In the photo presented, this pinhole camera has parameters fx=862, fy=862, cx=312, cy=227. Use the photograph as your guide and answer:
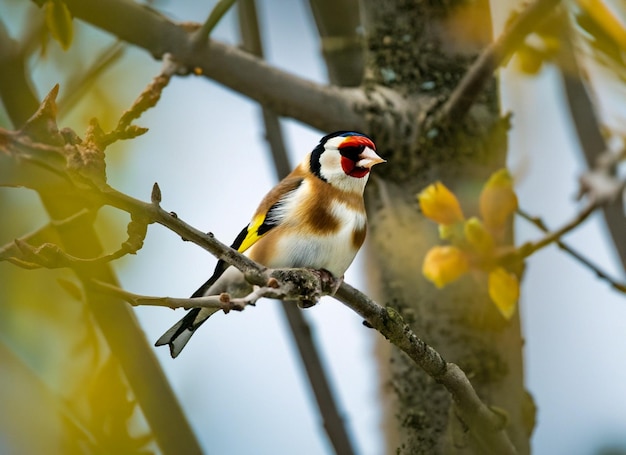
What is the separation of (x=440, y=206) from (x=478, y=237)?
16 cm

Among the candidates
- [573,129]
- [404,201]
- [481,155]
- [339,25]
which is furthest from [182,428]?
[339,25]

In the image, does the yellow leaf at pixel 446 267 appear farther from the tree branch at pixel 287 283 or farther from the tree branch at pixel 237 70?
the tree branch at pixel 237 70

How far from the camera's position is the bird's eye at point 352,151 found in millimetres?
2662

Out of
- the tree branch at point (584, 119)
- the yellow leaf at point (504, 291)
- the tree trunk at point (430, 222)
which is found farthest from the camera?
the tree branch at point (584, 119)

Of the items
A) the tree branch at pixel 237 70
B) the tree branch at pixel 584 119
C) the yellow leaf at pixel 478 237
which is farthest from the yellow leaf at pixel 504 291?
the tree branch at pixel 237 70

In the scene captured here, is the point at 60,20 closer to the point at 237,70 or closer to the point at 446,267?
the point at 237,70

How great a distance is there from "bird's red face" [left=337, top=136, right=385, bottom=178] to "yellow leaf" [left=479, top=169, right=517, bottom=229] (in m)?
0.37

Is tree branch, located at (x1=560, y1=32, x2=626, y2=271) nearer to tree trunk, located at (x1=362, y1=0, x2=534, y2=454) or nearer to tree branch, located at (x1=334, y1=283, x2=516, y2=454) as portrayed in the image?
tree trunk, located at (x1=362, y1=0, x2=534, y2=454)

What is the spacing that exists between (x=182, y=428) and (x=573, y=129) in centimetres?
185

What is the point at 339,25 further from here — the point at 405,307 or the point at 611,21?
the point at 611,21

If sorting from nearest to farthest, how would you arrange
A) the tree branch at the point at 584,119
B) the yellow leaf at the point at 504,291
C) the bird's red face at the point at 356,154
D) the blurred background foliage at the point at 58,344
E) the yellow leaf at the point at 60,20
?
the blurred background foliage at the point at 58,344, the yellow leaf at the point at 60,20, the yellow leaf at the point at 504,291, the bird's red face at the point at 356,154, the tree branch at the point at 584,119

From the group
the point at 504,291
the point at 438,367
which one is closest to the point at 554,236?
the point at 504,291

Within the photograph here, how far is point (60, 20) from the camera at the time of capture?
245 cm

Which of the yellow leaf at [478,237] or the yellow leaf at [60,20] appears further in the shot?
the yellow leaf at [478,237]
